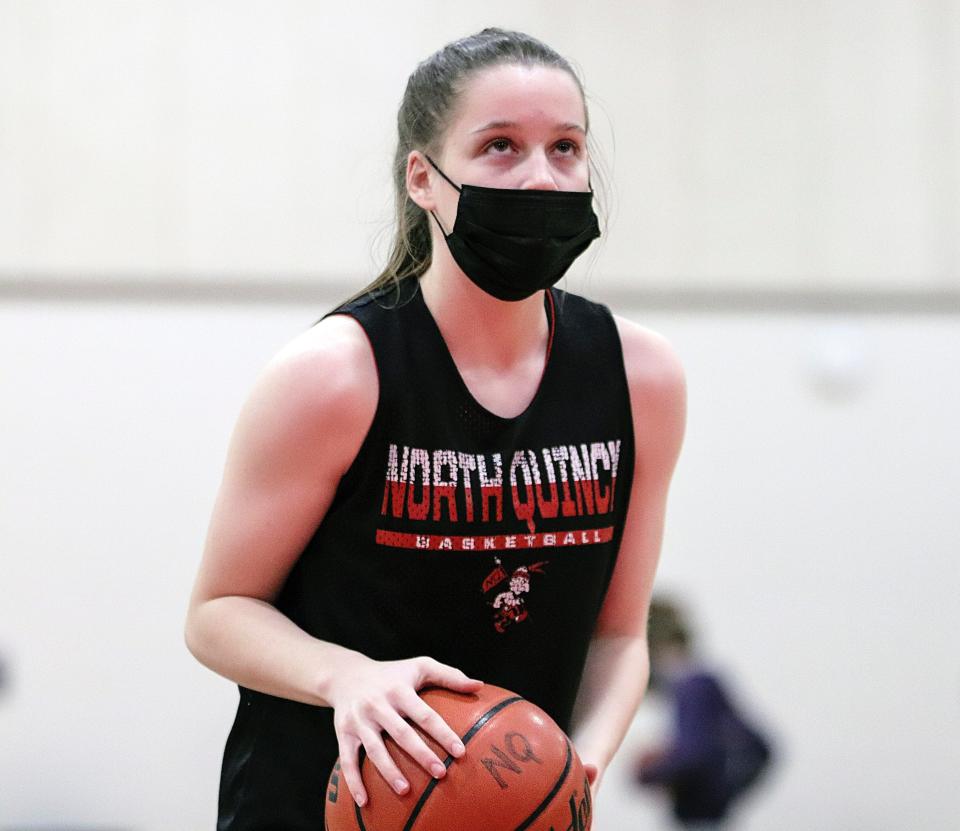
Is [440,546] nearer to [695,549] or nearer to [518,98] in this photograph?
[518,98]

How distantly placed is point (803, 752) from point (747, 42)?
8.89 feet

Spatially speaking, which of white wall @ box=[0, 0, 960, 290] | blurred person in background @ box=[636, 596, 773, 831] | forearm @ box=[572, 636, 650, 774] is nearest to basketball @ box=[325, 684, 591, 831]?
forearm @ box=[572, 636, 650, 774]

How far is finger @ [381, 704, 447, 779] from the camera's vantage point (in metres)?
1.38

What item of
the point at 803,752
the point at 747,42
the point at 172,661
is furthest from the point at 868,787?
the point at 747,42

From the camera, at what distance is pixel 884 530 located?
4.54m

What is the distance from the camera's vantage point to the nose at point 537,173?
1627 millimetres

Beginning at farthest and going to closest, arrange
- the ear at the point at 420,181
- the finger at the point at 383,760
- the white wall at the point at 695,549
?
1. the white wall at the point at 695,549
2. the ear at the point at 420,181
3. the finger at the point at 383,760

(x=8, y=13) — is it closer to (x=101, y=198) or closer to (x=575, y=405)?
(x=101, y=198)

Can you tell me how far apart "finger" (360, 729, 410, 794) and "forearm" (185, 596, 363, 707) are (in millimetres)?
109

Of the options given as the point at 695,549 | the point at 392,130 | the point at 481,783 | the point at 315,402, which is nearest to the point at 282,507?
the point at 315,402

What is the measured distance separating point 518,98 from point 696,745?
10.3ft

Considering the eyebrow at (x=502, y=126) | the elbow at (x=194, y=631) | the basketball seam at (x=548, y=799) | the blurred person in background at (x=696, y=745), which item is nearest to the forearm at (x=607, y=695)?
the basketball seam at (x=548, y=799)

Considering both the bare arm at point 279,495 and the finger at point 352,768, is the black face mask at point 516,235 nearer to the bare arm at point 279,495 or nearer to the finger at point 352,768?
the bare arm at point 279,495

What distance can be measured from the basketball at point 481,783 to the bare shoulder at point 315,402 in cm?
35
